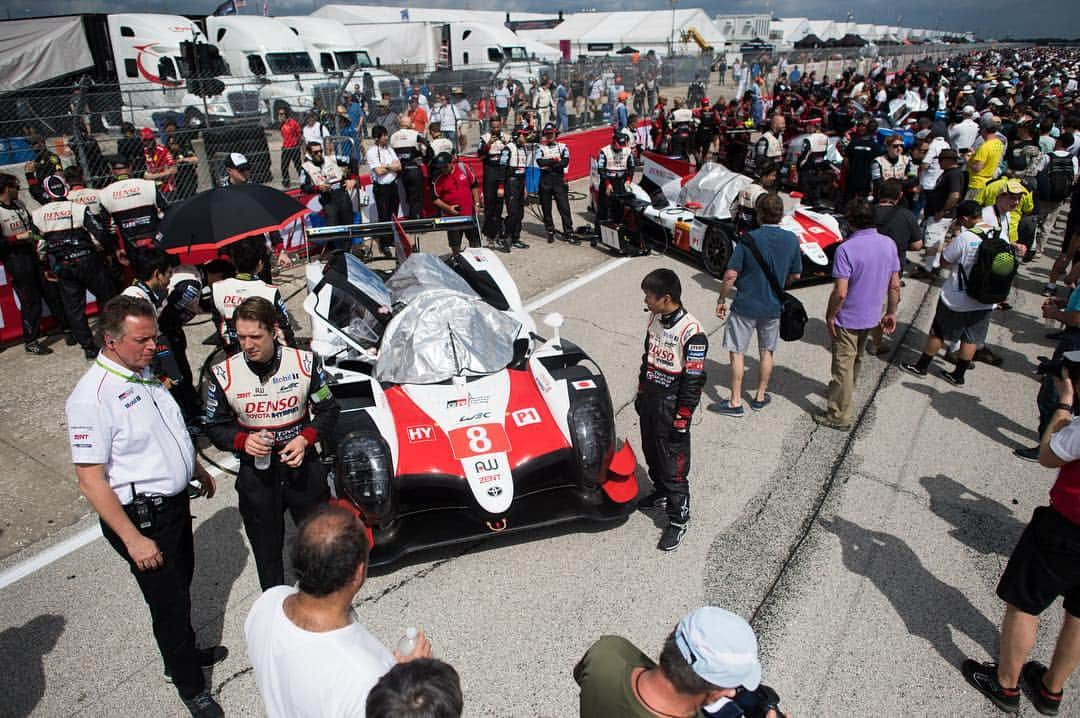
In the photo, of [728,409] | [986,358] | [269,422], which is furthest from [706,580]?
[986,358]

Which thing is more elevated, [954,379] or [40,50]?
[40,50]

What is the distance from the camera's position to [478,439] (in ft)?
13.2

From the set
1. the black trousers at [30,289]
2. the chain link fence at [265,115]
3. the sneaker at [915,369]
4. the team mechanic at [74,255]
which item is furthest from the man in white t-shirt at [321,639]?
the chain link fence at [265,115]

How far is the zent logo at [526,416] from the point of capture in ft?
13.8

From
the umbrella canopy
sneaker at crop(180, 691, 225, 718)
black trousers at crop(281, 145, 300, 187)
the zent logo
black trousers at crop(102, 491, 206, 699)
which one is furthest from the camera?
black trousers at crop(281, 145, 300, 187)

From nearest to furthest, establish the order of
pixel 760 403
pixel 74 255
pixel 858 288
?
1. pixel 858 288
2. pixel 760 403
3. pixel 74 255

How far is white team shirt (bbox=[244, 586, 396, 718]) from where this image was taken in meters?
1.73

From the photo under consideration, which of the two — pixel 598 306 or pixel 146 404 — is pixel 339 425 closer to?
pixel 146 404

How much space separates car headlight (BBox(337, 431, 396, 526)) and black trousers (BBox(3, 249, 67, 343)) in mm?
5369

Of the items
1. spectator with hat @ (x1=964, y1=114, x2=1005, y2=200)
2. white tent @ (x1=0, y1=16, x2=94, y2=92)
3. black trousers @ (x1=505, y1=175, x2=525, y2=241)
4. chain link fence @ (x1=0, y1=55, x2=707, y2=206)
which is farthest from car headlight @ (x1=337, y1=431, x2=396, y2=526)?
white tent @ (x1=0, y1=16, x2=94, y2=92)

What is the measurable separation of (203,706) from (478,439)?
1.89 meters

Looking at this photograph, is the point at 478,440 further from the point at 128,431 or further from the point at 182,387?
the point at 182,387

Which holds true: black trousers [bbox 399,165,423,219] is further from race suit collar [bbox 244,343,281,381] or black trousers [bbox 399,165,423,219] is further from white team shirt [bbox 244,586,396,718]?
white team shirt [bbox 244,586,396,718]

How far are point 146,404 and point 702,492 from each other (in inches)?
138
